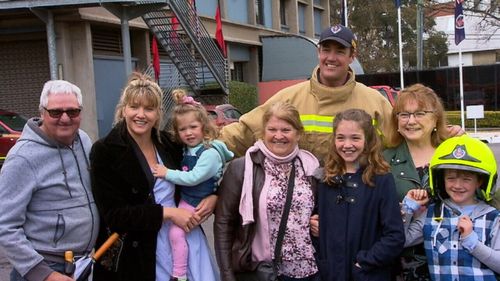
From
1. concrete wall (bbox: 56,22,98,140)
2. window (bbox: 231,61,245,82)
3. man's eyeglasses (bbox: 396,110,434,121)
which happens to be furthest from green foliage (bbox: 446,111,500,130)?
man's eyeglasses (bbox: 396,110,434,121)

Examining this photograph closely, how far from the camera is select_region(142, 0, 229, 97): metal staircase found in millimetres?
19047

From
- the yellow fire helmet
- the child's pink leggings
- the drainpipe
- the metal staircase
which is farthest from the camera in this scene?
the metal staircase

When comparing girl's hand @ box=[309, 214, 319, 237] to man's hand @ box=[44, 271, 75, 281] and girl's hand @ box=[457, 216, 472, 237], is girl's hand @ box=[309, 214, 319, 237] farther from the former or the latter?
man's hand @ box=[44, 271, 75, 281]

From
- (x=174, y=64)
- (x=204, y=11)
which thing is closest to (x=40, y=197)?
(x=174, y=64)

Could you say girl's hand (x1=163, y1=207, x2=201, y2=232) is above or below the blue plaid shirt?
above

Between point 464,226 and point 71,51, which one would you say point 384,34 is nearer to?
point 71,51

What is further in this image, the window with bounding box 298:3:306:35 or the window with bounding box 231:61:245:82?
the window with bounding box 298:3:306:35

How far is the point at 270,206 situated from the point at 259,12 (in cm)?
2989

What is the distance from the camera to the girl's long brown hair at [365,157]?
323 cm

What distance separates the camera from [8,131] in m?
13.1

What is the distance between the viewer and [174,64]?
20.5 meters

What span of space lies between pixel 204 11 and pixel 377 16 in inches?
1267

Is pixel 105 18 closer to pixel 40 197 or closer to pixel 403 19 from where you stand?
pixel 40 197

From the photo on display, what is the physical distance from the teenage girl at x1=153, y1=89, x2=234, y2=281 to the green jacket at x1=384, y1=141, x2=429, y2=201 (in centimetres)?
106
